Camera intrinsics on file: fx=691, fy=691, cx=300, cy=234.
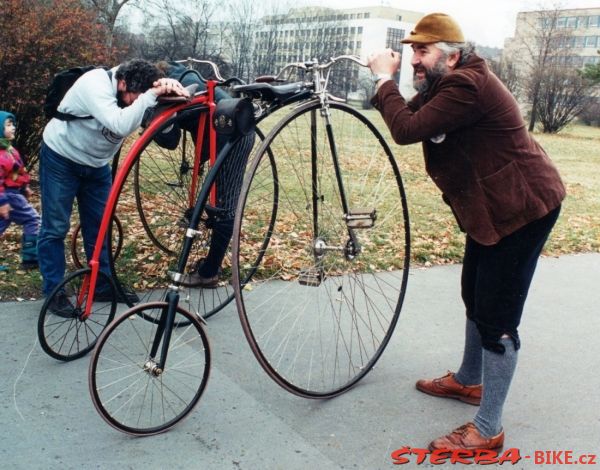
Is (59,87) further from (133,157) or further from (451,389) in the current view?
(451,389)

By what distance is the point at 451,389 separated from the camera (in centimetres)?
368

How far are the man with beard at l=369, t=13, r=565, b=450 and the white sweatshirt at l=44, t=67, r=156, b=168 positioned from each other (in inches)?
53.4

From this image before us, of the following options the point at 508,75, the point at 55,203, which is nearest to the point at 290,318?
the point at 55,203

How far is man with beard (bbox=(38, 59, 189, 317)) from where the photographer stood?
3801 mm

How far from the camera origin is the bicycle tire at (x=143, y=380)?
2.94m

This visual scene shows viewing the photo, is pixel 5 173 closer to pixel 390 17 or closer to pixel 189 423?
pixel 189 423

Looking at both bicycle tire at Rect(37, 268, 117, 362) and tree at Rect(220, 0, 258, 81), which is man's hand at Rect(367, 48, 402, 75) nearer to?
bicycle tire at Rect(37, 268, 117, 362)

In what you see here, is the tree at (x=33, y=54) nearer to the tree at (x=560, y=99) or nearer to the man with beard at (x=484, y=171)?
the man with beard at (x=484, y=171)

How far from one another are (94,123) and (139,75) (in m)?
0.48

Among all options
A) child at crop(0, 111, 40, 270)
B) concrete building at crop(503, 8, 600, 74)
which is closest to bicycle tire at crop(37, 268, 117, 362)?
child at crop(0, 111, 40, 270)

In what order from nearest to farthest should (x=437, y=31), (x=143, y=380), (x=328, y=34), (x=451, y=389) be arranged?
(x=437, y=31), (x=143, y=380), (x=451, y=389), (x=328, y=34)

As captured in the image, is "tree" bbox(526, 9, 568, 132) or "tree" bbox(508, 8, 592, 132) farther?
"tree" bbox(526, 9, 568, 132)

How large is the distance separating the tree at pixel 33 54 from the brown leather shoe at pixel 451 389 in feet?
19.3

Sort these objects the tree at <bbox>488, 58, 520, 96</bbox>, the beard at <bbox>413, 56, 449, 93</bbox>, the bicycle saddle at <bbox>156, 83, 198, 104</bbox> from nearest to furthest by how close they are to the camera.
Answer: the beard at <bbox>413, 56, 449, 93</bbox> → the bicycle saddle at <bbox>156, 83, 198, 104</bbox> → the tree at <bbox>488, 58, 520, 96</bbox>
